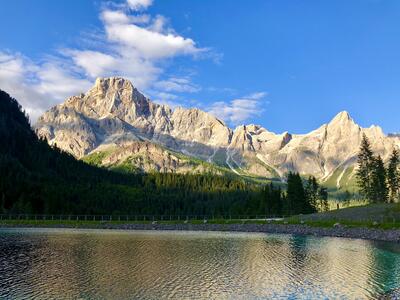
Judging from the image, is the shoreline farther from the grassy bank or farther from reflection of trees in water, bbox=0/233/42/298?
reflection of trees in water, bbox=0/233/42/298

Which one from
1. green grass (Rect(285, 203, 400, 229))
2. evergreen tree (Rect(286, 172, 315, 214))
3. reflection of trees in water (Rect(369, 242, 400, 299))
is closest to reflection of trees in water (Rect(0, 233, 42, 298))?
reflection of trees in water (Rect(369, 242, 400, 299))

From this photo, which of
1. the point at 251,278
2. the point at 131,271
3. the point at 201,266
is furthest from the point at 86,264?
the point at 251,278

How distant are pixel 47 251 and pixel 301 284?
35125mm

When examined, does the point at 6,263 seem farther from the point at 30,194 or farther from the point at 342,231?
the point at 30,194

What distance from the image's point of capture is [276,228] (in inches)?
4190

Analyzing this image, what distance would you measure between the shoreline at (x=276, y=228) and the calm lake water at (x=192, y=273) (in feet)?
79.6

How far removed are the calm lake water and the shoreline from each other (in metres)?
24.3

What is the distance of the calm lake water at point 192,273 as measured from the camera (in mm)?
31562

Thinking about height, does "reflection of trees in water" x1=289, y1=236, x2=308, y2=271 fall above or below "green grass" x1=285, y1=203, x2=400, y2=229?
below

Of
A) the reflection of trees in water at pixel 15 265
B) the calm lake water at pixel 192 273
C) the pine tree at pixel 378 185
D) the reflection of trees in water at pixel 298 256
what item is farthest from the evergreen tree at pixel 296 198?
the reflection of trees in water at pixel 15 265

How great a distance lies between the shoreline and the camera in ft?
272

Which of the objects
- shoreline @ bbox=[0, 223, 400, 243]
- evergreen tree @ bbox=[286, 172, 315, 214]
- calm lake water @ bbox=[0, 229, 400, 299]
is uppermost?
evergreen tree @ bbox=[286, 172, 315, 214]

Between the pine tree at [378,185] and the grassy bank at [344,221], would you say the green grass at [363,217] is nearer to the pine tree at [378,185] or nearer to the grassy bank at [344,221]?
the grassy bank at [344,221]

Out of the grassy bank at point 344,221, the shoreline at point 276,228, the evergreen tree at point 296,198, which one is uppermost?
the evergreen tree at point 296,198
